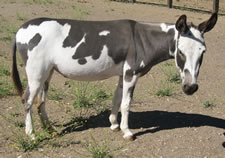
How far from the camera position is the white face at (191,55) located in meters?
3.73

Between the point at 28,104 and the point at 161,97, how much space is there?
290cm

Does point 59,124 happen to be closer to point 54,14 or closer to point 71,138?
point 71,138

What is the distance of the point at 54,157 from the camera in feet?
12.7

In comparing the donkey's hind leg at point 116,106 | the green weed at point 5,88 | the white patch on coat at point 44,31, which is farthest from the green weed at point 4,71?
the donkey's hind leg at point 116,106

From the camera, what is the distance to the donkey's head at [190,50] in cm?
373

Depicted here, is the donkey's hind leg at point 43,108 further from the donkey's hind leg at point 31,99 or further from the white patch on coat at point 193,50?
the white patch on coat at point 193,50

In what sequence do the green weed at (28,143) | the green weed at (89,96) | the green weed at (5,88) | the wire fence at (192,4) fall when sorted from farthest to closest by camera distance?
the wire fence at (192,4)
the green weed at (5,88)
the green weed at (89,96)
the green weed at (28,143)

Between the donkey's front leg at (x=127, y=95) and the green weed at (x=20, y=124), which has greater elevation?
the donkey's front leg at (x=127, y=95)

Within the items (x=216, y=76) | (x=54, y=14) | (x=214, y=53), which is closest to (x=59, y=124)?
(x=216, y=76)

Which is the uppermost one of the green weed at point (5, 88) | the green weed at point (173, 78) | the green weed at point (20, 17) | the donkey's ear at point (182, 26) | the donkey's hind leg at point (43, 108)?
the donkey's ear at point (182, 26)

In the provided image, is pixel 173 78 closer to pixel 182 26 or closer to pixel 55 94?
pixel 55 94

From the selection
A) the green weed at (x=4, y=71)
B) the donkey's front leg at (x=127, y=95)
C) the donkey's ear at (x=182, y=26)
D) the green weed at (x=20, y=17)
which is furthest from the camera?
the green weed at (x=20, y=17)

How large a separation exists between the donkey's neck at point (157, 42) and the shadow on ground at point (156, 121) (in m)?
1.24

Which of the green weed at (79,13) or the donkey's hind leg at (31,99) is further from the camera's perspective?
the green weed at (79,13)
